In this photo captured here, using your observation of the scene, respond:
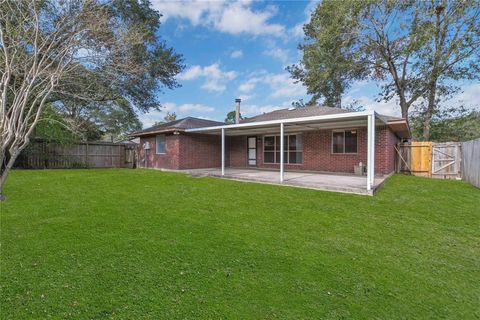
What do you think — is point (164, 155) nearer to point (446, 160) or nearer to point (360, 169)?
point (360, 169)

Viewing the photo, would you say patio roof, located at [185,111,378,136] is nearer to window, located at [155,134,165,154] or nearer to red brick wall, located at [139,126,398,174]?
red brick wall, located at [139,126,398,174]

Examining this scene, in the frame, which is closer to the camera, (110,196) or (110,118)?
(110,196)

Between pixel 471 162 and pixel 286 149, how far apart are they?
7.51 metres

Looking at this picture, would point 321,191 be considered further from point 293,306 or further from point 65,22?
point 65,22

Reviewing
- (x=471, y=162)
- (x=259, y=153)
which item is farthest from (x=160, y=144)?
(x=471, y=162)

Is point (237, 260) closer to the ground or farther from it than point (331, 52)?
closer to the ground

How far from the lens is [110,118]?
3250 centimetres

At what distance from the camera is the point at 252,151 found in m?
14.9

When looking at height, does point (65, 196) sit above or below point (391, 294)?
above

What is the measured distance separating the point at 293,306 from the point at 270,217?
9.00ft

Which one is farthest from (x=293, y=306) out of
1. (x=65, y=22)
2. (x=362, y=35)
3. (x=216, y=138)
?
(x=362, y=35)

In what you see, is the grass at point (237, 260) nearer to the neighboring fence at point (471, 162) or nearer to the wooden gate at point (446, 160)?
the neighboring fence at point (471, 162)

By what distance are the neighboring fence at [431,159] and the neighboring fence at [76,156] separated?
16422mm

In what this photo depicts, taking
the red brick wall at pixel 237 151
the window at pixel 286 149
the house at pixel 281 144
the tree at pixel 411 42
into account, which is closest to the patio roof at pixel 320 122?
the house at pixel 281 144
